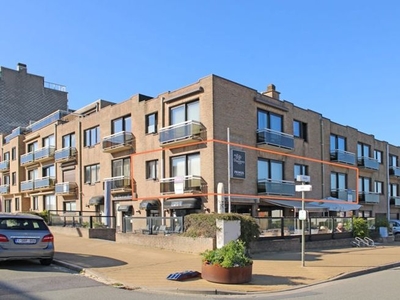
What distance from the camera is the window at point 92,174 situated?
104ft

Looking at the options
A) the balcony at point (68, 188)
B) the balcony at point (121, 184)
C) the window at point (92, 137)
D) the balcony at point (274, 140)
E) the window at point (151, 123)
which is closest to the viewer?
the balcony at point (274, 140)

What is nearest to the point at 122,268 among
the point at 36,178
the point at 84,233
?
the point at 84,233

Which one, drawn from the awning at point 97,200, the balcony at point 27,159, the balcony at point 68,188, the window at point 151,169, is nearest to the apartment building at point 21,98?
the balcony at point 27,159

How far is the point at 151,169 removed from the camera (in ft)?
87.8

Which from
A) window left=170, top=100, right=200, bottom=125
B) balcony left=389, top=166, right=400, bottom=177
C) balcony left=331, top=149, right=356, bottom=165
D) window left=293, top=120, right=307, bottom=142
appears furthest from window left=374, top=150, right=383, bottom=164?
window left=170, top=100, right=200, bottom=125

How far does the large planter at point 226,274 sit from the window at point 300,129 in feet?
65.0

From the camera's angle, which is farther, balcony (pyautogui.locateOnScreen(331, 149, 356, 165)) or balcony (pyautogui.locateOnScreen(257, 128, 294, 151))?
balcony (pyautogui.locateOnScreen(331, 149, 356, 165))

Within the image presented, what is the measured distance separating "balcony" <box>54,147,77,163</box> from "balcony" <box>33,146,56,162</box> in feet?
6.40

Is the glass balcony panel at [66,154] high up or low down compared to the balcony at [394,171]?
up

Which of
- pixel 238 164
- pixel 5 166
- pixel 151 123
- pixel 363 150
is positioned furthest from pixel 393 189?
pixel 5 166

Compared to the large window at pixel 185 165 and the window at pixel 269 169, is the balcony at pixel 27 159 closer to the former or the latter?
the large window at pixel 185 165

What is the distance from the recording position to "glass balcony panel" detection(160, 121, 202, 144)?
23.2 metres

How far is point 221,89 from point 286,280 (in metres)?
14.1

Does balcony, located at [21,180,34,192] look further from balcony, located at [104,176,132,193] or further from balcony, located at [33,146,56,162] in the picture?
balcony, located at [104,176,132,193]
